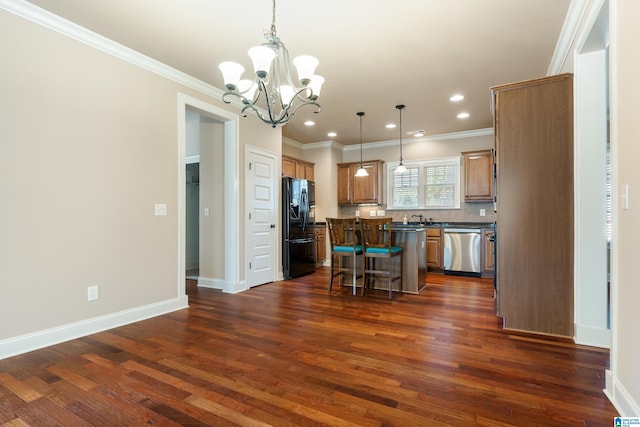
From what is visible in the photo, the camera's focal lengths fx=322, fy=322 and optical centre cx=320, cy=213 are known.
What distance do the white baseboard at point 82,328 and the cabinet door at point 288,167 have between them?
3.25 metres

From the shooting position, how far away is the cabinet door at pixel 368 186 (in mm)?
6949

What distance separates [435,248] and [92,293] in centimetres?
517

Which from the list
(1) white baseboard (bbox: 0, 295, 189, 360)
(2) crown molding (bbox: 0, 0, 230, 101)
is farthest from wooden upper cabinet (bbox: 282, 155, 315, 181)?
(1) white baseboard (bbox: 0, 295, 189, 360)

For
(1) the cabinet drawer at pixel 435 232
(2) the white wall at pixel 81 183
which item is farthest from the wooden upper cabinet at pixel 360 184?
(2) the white wall at pixel 81 183

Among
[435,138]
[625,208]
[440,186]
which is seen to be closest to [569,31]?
[625,208]

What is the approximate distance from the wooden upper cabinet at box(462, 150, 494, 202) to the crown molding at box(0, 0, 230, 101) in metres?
4.69

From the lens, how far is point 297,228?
218 inches

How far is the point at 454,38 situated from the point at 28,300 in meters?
4.20

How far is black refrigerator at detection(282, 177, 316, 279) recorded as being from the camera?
5352 millimetres

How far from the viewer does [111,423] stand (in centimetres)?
Result: 159

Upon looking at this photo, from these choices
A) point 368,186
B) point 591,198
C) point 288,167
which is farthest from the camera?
point 368,186

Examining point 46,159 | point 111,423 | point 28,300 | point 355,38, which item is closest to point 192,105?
point 46,159

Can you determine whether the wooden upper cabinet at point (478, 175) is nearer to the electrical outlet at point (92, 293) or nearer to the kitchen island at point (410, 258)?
the kitchen island at point (410, 258)

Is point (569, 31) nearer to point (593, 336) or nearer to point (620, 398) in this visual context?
point (593, 336)
